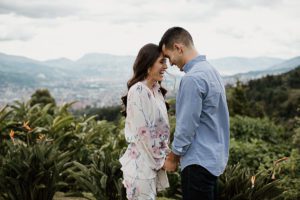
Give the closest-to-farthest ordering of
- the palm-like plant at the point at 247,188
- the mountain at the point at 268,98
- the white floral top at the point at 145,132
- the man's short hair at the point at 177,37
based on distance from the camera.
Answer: the man's short hair at the point at 177,37
the white floral top at the point at 145,132
the palm-like plant at the point at 247,188
the mountain at the point at 268,98

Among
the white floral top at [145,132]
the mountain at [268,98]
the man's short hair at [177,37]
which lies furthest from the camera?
the mountain at [268,98]

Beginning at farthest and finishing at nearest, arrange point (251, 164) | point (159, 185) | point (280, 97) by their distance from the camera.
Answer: point (280, 97) < point (251, 164) < point (159, 185)

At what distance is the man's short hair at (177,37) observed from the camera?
3145 mm

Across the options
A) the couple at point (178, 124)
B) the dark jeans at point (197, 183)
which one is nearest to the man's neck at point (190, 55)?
the couple at point (178, 124)

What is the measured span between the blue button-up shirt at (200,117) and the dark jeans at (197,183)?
0.12 feet

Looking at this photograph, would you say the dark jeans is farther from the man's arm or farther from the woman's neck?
the woman's neck

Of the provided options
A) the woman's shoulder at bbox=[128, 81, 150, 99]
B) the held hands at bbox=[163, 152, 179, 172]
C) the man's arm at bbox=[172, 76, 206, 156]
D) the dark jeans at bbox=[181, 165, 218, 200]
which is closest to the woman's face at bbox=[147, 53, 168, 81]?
the woman's shoulder at bbox=[128, 81, 150, 99]

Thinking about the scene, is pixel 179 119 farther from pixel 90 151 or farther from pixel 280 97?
pixel 280 97

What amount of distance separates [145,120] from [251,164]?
522 cm

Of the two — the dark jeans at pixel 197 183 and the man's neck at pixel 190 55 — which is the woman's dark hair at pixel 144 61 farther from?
the dark jeans at pixel 197 183

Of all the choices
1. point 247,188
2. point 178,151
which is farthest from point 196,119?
point 247,188

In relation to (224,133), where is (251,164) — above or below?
below

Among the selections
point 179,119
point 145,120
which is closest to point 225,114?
point 179,119

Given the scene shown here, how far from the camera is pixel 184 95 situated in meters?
3.01
